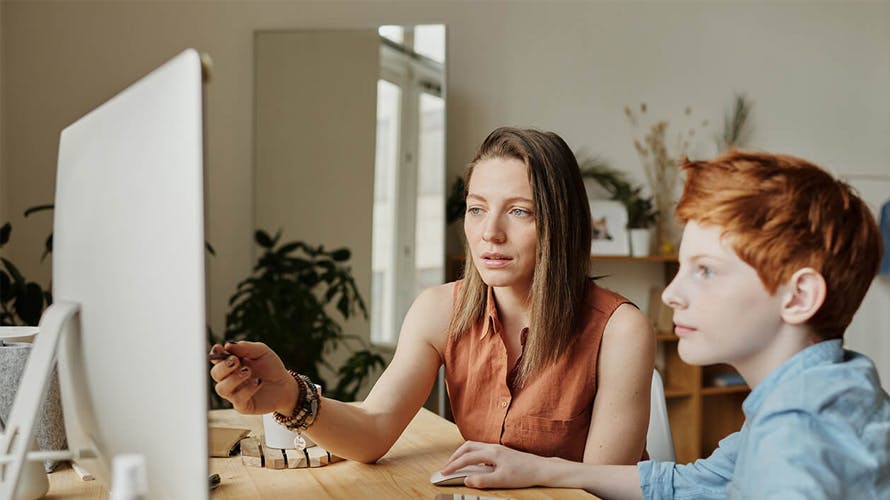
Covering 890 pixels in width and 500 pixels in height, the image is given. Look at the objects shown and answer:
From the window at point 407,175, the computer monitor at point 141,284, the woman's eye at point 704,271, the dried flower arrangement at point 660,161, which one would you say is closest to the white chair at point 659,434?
the woman's eye at point 704,271

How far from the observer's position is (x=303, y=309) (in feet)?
11.8

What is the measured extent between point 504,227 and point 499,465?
16.9 inches

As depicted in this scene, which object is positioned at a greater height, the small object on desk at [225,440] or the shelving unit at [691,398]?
the small object on desk at [225,440]

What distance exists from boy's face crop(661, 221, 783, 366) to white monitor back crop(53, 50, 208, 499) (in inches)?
23.7

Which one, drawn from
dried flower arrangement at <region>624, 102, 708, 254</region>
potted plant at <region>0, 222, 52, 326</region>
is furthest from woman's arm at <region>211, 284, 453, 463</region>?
dried flower arrangement at <region>624, 102, 708, 254</region>

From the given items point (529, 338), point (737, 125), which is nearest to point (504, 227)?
point (529, 338)

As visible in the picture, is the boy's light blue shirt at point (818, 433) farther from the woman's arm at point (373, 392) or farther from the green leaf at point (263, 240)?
the green leaf at point (263, 240)

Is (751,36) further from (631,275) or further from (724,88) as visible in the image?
(631,275)

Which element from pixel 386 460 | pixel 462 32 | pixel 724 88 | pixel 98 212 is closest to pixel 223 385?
pixel 386 460

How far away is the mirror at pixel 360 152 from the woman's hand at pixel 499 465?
7.98 feet

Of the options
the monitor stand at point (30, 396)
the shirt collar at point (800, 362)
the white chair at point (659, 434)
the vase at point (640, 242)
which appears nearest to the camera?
the monitor stand at point (30, 396)

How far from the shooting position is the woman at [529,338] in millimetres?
1557

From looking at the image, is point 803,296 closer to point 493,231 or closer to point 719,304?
point 719,304

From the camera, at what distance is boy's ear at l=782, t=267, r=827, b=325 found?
1.01 m
